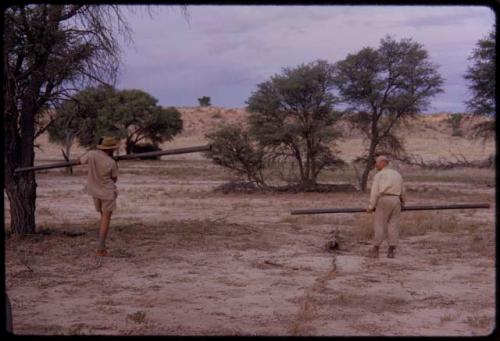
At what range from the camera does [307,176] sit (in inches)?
1099

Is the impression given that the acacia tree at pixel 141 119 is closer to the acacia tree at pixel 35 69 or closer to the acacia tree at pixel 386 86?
the acacia tree at pixel 386 86

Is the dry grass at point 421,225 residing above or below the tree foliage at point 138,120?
below

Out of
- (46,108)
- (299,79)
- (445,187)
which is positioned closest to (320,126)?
(299,79)

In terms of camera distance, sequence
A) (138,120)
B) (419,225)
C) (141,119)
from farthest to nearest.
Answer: (141,119) → (138,120) → (419,225)

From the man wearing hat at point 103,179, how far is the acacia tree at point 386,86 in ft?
58.8

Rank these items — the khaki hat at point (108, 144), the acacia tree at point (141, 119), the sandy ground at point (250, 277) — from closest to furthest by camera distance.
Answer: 1. the sandy ground at point (250, 277)
2. the khaki hat at point (108, 144)
3. the acacia tree at point (141, 119)

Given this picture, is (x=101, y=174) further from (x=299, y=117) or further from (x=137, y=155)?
(x=299, y=117)

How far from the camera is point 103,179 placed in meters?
10.7

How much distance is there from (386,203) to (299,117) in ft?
55.8

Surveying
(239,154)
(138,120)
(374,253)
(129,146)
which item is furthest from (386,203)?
(138,120)

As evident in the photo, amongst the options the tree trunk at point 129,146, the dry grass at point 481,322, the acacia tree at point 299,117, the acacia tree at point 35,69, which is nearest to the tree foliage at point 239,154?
the acacia tree at point 299,117

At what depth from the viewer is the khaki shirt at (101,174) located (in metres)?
10.7

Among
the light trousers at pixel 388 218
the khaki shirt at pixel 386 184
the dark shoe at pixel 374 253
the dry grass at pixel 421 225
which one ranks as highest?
the khaki shirt at pixel 386 184

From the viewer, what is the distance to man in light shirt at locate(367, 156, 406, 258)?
11297 millimetres
